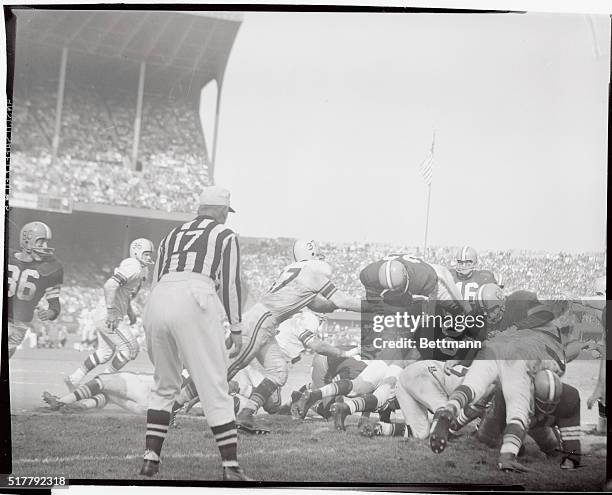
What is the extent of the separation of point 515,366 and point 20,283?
234 centimetres

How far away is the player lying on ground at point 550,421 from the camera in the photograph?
291cm

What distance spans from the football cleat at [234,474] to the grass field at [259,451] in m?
0.03

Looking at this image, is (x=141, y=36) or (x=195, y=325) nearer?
(x=195, y=325)

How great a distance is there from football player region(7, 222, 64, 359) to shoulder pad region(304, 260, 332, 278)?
1.15 m

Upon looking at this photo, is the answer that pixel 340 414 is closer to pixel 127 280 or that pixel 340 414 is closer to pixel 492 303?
pixel 492 303

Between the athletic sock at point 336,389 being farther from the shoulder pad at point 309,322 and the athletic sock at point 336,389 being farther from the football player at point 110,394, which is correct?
the football player at point 110,394

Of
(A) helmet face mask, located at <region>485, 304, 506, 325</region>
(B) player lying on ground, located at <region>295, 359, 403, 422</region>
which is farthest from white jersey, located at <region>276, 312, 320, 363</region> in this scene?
(A) helmet face mask, located at <region>485, 304, 506, 325</region>

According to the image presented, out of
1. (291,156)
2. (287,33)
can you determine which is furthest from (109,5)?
(291,156)

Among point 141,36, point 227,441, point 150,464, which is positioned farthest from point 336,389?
point 141,36

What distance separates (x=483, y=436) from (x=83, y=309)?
195cm

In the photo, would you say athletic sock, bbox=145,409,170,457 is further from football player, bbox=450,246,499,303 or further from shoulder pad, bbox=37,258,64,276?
football player, bbox=450,246,499,303

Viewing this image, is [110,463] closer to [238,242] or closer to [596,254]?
[238,242]

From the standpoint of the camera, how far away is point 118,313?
2.93 metres

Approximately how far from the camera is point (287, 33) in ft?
9.87
